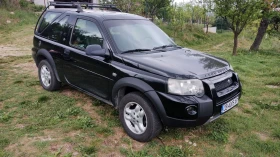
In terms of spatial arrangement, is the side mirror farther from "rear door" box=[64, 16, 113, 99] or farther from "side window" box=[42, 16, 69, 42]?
"side window" box=[42, 16, 69, 42]

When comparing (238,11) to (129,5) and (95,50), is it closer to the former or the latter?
(129,5)

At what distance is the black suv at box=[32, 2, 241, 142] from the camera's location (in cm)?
284

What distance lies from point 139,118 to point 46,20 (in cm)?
309

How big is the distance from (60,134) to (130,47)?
1626mm

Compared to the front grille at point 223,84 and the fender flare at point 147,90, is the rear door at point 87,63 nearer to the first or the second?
the fender flare at point 147,90

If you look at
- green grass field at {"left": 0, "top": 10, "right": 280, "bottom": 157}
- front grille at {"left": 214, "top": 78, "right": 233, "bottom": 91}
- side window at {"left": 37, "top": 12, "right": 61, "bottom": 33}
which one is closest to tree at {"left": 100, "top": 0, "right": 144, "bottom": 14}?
side window at {"left": 37, "top": 12, "right": 61, "bottom": 33}

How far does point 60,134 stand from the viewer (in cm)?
337

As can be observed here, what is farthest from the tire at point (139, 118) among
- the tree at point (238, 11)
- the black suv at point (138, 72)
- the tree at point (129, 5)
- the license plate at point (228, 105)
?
the tree at point (129, 5)

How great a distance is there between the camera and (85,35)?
153 inches

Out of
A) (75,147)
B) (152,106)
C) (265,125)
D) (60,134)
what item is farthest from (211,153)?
(60,134)

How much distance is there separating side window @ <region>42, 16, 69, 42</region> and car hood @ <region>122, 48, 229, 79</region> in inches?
63.2

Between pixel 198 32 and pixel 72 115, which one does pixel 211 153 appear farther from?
pixel 198 32

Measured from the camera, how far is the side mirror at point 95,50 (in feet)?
10.8

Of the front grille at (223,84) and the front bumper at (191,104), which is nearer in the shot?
the front bumper at (191,104)
